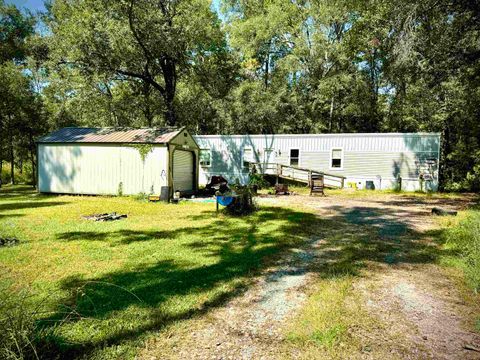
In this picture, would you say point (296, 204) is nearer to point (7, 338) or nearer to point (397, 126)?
point (7, 338)

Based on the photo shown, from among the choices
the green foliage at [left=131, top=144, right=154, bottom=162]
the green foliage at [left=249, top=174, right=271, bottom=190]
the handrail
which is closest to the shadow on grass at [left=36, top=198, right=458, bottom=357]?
the green foliage at [left=131, top=144, right=154, bottom=162]

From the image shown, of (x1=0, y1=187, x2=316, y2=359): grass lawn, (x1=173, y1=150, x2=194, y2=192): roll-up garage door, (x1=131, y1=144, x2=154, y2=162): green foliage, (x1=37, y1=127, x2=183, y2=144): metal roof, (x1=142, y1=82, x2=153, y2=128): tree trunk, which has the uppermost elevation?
(x1=142, y1=82, x2=153, y2=128): tree trunk

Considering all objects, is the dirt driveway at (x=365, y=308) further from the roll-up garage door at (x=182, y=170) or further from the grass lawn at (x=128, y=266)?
the roll-up garage door at (x=182, y=170)

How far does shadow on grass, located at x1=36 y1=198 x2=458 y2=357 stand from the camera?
11.6ft

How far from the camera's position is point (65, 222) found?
28.0 ft

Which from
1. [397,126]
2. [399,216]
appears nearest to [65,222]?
[399,216]

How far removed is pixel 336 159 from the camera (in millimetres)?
19078

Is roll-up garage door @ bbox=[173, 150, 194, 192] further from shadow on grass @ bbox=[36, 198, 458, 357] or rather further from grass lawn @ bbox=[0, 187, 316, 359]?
shadow on grass @ bbox=[36, 198, 458, 357]

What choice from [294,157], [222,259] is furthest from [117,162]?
[294,157]

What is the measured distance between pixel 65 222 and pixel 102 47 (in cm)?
1168

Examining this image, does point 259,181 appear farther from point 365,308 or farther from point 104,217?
point 365,308

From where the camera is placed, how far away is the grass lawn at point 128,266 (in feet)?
10.6

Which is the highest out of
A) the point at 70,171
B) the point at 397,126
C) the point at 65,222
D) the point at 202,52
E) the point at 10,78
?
the point at 202,52

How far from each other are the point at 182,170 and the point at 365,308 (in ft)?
39.8
